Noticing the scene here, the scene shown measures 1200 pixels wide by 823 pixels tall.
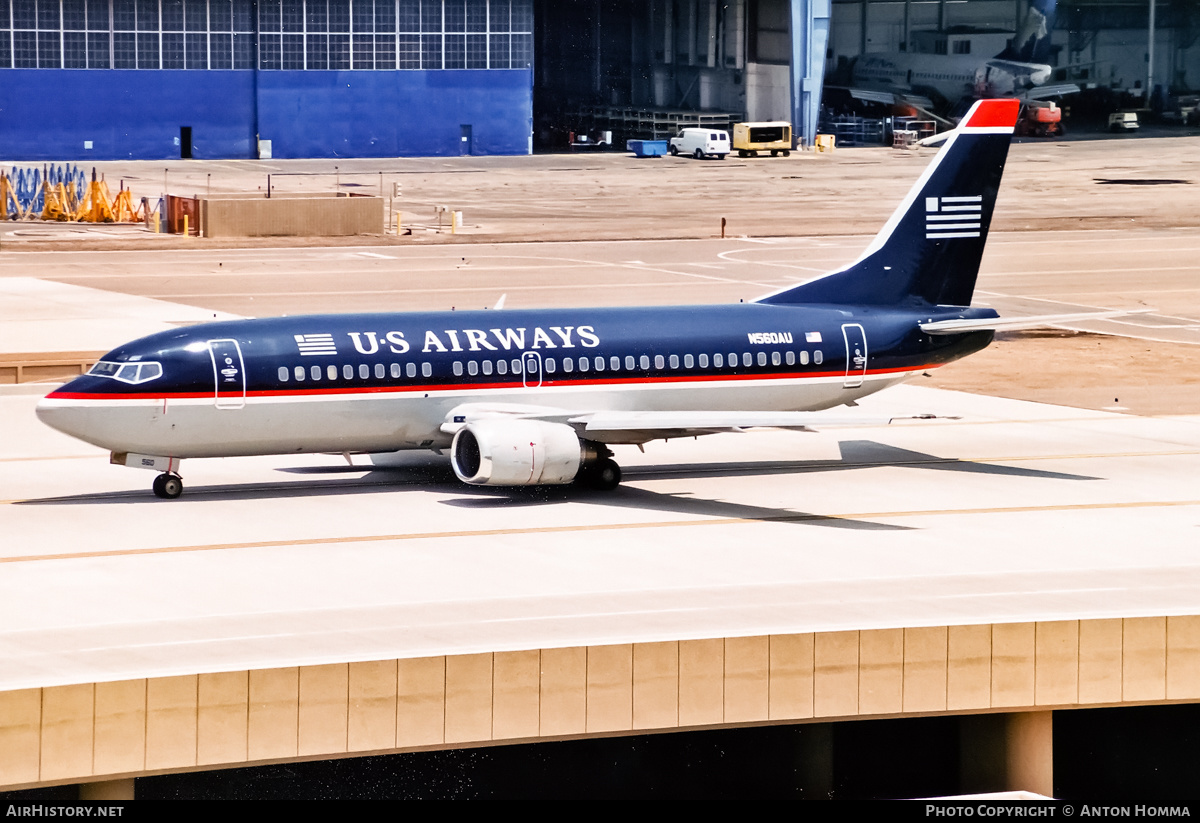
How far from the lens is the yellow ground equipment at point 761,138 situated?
180 metres

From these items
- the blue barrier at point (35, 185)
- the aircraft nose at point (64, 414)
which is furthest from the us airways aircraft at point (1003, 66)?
the aircraft nose at point (64, 414)

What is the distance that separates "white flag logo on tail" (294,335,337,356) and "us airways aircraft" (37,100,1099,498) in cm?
5

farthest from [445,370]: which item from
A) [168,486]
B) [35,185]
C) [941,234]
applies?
[35,185]

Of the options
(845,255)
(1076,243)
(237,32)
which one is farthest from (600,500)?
(237,32)

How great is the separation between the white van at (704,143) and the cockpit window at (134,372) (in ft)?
464

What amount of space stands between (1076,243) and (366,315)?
73.0m

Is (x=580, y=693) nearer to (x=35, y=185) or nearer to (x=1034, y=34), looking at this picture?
(x=35, y=185)

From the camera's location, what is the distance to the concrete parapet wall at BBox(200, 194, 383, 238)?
364 feet

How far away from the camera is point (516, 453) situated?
3984cm

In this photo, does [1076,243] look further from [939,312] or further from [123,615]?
[123,615]

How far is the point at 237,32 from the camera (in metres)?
169

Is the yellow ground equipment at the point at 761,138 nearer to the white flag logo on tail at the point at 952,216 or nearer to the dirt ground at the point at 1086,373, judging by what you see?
the dirt ground at the point at 1086,373

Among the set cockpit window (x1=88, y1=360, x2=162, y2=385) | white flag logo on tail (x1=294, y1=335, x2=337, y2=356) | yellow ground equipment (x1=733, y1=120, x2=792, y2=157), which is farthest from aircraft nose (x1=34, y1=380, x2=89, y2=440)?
yellow ground equipment (x1=733, y1=120, x2=792, y2=157)

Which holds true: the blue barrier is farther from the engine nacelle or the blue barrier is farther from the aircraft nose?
the engine nacelle
